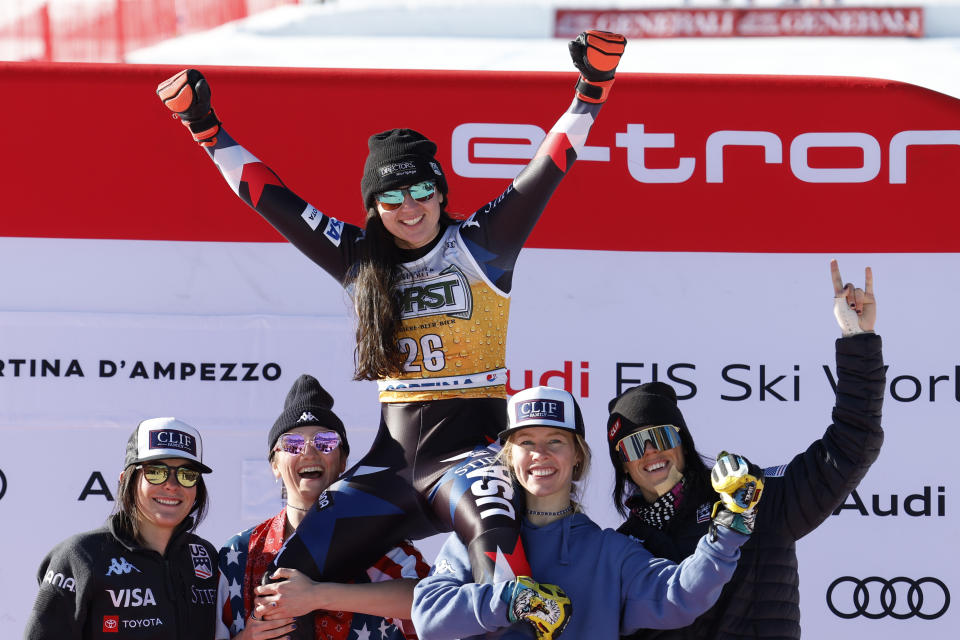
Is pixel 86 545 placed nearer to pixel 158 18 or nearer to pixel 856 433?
pixel 856 433

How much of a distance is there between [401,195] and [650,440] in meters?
0.83

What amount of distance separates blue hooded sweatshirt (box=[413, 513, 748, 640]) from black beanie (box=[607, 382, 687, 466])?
221 millimetres

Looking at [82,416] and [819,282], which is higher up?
[819,282]

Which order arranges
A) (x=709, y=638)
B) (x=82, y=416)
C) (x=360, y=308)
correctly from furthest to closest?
(x=82, y=416), (x=360, y=308), (x=709, y=638)

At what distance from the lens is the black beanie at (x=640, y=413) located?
257 centimetres

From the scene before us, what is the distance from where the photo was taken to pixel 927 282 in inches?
144

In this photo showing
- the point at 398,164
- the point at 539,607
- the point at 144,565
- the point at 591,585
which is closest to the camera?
the point at 539,607

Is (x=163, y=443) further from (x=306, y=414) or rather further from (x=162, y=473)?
(x=306, y=414)

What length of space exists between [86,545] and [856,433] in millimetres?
1751

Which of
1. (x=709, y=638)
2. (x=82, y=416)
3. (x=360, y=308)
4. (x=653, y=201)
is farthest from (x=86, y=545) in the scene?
(x=653, y=201)

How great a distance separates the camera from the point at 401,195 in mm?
2760

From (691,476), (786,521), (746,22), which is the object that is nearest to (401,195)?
(691,476)

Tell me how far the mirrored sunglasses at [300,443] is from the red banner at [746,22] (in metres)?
5.22

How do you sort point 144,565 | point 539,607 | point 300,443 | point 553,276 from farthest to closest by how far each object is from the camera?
point 553,276
point 300,443
point 144,565
point 539,607
